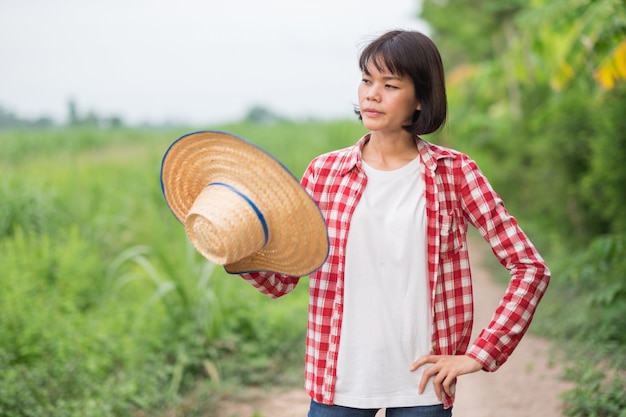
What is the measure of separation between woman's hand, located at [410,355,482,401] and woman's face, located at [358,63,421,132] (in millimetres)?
649

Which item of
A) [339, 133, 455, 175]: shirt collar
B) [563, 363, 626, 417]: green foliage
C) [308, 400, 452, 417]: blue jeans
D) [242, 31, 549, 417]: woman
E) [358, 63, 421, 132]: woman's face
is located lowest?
[563, 363, 626, 417]: green foliage

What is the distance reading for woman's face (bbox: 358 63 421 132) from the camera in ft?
6.99

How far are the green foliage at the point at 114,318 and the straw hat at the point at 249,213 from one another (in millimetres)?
2342

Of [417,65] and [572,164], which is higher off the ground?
[572,164]

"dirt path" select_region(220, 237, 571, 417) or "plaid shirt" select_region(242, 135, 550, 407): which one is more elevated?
"plaid shirt" select_region(242, 135, 550, 407)

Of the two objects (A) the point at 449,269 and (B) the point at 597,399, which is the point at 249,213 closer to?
(A) the point at 449,269

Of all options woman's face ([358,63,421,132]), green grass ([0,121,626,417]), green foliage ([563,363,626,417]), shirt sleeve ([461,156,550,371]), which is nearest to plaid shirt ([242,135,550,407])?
shirt sleeve ([461,156,550,371])

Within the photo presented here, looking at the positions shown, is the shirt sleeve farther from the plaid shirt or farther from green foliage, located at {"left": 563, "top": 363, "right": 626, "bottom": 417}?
green foliage, located at {"left": 563, "top": 363, "right": 626, "bottom": 417}

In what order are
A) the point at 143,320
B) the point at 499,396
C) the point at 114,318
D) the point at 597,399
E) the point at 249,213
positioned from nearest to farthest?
the point at 249,213 < the point at 597,399 < the point at 499,396 < the point at 143,320 < the point at 114,318

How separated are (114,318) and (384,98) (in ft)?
14.2

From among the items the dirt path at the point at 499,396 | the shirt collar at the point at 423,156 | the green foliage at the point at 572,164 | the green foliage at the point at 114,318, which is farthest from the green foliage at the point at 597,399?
the shirt collar at the point at 423,156

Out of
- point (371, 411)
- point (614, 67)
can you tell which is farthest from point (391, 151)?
point (614, 67)

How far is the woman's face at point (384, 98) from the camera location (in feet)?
6.99

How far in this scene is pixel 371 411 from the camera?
7.07 ft
